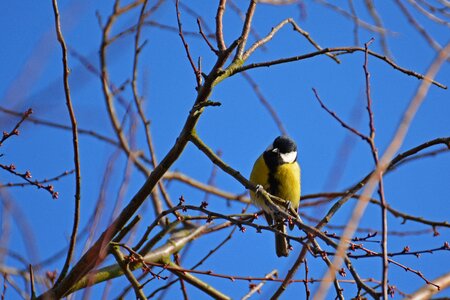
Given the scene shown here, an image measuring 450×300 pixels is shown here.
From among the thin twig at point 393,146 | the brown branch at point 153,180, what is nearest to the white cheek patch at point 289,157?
the brown branch at point 153,180

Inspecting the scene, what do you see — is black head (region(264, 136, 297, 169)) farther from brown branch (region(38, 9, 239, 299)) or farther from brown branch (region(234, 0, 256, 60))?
brown branch (region(38, 9, 239, 299))

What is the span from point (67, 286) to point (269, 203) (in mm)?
887

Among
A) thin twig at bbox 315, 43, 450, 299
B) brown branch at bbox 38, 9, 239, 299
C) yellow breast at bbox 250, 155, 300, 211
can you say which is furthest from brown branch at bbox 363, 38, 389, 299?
yellow breast at bbox 250, 155, 300, 211

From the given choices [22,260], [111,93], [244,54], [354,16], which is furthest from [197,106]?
[111,93]

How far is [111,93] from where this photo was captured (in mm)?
4906

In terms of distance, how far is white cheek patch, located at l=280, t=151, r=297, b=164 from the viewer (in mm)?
4520

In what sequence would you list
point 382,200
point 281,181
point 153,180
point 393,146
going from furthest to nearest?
1. point 281,181
2. point 153,180
3. point 382,200
4. point 393,146

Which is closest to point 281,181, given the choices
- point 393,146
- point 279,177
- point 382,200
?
point 279,177

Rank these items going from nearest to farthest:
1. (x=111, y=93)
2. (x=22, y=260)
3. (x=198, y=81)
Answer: (x=198, y=81), (x=22, y=260), (x=111, y=93)

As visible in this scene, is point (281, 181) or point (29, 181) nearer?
→ point (29, 181)

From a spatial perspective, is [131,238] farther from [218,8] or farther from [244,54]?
[218,8]

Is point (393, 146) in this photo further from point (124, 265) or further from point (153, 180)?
point (124, 265)

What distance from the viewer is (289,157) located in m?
4.59

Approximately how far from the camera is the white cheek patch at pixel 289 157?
4.52m
